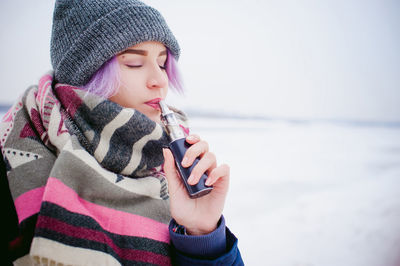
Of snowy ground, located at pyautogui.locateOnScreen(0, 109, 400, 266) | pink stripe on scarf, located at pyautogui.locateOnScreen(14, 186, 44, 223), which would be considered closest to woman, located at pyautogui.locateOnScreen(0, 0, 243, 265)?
pink stripe on scarf, located at pyautogui.locateOnScreen(14, 186, 44, 223)


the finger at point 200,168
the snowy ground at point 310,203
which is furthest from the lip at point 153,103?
the snowy ground at point 310,203

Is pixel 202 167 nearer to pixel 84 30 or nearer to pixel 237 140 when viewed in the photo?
pixel 84 30

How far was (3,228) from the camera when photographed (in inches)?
12.4

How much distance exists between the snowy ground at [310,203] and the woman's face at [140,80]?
2.28 feet

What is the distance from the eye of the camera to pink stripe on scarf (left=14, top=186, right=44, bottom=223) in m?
0.32

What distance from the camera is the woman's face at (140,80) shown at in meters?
0.48

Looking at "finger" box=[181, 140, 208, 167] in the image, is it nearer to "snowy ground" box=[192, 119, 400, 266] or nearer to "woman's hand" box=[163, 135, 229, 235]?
"woman's hand" box=[163, 135, 229, 235]

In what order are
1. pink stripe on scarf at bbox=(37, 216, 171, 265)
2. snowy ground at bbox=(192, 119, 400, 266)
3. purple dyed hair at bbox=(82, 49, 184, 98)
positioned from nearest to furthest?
pink stripe on scarf at bbox=(37, 216, 171, 265)
purple dyed hair at bbox=(82, 49, 184, 98)
snowy ground at bbox=(192, 119, 400, 266)

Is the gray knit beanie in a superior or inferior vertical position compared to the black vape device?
superior

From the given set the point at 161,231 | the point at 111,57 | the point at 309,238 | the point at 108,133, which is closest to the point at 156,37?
the point at 111,57

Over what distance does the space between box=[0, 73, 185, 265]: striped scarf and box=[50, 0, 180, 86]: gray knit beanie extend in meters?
0.07

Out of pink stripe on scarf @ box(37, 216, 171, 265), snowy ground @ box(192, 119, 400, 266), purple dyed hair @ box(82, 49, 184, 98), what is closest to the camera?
pink stripe on scarf @ box(37, 216, 171, 265)

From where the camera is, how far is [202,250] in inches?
14.5

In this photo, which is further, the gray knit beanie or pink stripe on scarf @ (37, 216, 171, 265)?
the gray knit beanie
